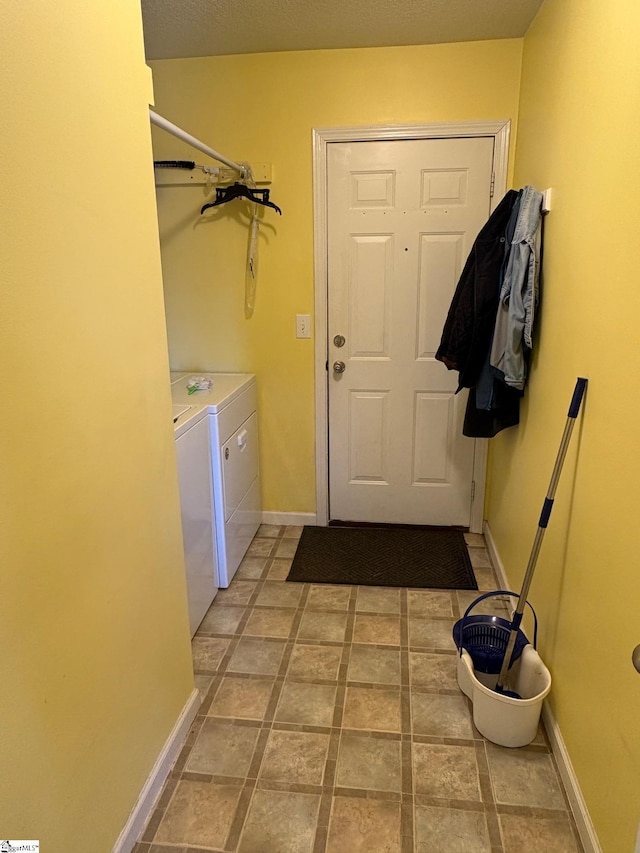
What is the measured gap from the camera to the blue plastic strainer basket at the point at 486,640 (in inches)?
72.6

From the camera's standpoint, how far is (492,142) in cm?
261

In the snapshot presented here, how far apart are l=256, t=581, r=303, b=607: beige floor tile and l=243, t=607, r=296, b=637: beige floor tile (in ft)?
0.15

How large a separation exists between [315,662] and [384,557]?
87 centimetres

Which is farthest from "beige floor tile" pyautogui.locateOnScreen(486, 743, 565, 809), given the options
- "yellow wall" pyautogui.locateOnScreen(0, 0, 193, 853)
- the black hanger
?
the black hanger

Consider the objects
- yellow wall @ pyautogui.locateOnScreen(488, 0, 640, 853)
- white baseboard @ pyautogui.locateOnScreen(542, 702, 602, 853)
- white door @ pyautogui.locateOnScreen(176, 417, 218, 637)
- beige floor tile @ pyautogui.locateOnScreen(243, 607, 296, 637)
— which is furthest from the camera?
beige floor tile @ pyautogui.locateOnScreen(243, 607, 296, 637)

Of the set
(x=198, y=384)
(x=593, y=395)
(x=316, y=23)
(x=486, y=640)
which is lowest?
(x=486, y=640)

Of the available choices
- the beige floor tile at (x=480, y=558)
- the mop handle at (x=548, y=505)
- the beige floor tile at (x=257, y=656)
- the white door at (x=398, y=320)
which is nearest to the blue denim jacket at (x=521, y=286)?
the mop handle at (x=548, y=505)

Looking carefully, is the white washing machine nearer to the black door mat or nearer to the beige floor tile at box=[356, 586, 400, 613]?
the black door mat

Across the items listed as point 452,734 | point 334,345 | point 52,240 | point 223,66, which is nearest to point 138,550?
point 52,240

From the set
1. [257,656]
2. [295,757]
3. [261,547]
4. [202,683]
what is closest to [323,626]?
[257,656]

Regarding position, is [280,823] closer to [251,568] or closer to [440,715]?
[440,715]

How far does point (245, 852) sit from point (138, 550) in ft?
2.67

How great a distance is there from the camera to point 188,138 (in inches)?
78.8

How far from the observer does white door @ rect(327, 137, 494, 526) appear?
2684 millimetres
